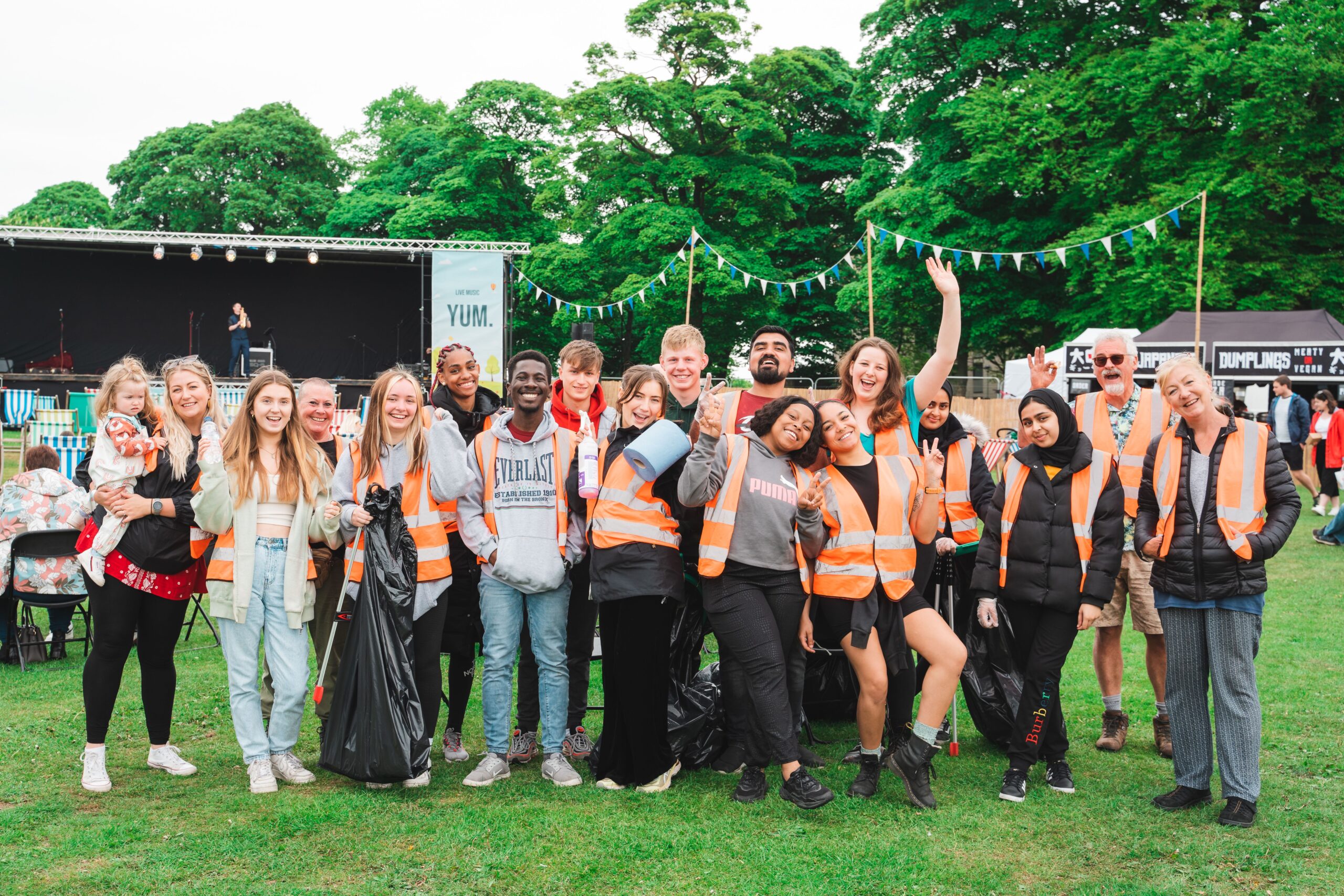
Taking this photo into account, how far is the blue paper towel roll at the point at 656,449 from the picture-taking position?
379 cm

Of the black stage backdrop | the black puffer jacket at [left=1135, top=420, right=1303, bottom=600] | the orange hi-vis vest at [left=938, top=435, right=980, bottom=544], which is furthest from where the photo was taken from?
the black stage backdrop

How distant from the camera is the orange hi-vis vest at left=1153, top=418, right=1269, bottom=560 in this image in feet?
12.4

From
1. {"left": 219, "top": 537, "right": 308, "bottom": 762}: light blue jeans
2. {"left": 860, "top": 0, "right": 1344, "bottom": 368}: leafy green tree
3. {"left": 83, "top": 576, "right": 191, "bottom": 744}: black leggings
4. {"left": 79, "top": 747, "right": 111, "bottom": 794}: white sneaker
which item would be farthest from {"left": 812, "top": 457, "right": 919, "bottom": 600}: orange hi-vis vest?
{"left": 860, "top": 0, "right": 1344, "bottom": 368}: leafy green tree

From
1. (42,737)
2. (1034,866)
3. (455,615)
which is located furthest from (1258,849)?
(42,737)

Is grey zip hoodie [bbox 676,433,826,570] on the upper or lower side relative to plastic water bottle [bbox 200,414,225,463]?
lower

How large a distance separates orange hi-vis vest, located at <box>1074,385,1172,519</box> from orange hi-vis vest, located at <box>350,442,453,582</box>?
118 inches

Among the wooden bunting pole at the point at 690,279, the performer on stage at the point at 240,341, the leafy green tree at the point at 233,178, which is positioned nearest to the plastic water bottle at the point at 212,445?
the wooden bunting pole at the point at 690,279

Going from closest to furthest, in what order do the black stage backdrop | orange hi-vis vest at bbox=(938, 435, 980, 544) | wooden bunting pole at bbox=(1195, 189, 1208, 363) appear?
1. orange hi-vis vest at bbox=(938, 435, 980, 544)
2. wooden bunting pole at bbox=(1195, 189, 1208, 363)
3. the black stage backdrop

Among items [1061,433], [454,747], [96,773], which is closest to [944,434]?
[1061,433]

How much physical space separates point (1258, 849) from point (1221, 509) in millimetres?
1247

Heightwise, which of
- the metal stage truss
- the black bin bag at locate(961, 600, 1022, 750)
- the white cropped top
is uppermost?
the metal stage truss

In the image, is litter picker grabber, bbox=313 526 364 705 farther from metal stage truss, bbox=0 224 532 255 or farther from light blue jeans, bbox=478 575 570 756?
metal stage truss, bbox=0 224 532 255

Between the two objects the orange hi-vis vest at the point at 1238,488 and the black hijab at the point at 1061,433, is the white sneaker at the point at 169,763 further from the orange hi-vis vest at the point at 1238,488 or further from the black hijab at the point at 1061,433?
the orange hi-vis vest at the point at 1238,488

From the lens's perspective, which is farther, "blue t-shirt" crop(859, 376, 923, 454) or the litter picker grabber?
"blue t-shirt" crop(859, 376, 923, 454)
